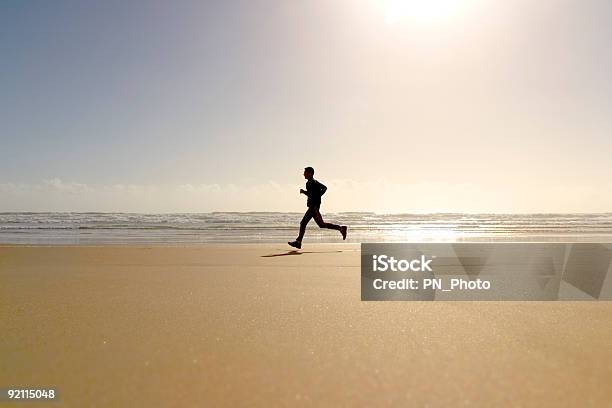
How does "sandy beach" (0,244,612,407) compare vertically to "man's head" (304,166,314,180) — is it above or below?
below

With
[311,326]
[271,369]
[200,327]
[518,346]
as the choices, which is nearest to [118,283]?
[200,327]

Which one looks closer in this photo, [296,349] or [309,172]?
[296,349]

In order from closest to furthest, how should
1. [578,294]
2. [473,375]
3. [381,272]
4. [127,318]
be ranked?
[473,375]
[127,318]
[578,294]
[381,272]

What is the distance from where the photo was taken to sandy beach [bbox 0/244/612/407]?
5.05ft

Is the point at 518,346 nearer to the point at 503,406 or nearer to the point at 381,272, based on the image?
the point at 503,406

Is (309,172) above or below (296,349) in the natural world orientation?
above

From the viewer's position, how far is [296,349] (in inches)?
79.6

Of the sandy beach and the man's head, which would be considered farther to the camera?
the man's head

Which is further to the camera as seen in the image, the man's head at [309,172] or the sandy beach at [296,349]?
the man's head at [309,172]

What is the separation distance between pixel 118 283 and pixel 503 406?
3.35 m

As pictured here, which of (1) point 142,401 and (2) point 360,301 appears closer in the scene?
(1) point 142,401

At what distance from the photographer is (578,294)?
349 cm

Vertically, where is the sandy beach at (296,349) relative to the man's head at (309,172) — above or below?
below

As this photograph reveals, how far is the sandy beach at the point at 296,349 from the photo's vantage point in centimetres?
154
